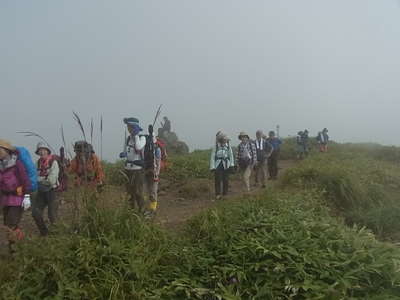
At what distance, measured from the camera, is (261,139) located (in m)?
11.8

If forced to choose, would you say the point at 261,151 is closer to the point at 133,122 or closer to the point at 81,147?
the point at 133,122

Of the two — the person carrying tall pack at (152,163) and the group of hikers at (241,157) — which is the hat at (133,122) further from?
the group of hikers at (241,157)

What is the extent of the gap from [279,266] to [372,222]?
346cm

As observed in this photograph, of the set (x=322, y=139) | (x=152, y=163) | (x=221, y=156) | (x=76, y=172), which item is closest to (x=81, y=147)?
(x=76, y=172)

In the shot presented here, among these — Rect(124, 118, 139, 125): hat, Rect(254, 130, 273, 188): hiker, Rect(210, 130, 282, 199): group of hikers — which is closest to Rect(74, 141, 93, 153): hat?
Rect(124, 118, 139, 125): hat

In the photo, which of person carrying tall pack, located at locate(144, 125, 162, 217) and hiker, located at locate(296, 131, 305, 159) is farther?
hiker, located at locate(296, 131, 305, 159)

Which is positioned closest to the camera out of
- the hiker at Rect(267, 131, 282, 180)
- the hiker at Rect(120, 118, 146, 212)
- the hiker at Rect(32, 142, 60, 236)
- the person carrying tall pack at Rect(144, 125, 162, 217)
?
Result: the hiker at Rect(32, 142, 60, 236)

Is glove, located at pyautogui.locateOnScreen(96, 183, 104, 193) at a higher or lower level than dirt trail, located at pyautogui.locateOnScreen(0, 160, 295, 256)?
higher

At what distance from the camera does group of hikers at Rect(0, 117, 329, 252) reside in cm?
501

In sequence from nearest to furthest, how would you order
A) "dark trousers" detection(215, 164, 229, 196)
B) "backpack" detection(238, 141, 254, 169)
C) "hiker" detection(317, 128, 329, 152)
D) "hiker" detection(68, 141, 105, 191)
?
"hiker" detection(68, 141, 105, 191) < "dark trousers" detection(215, 164, 229, 196) < "backpack" detection(238, 141, 254, 169) < "hiker" detection(317, 128, 329, 152)

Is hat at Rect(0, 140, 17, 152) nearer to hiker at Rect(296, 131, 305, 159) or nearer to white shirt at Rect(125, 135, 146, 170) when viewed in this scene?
white shirt at Rect(125, 135, 146, 170)

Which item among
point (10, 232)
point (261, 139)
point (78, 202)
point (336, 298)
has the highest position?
point (261, 139)

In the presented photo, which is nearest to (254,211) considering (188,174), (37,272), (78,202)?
(78,202)

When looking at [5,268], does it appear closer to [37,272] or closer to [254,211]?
[37,272]
